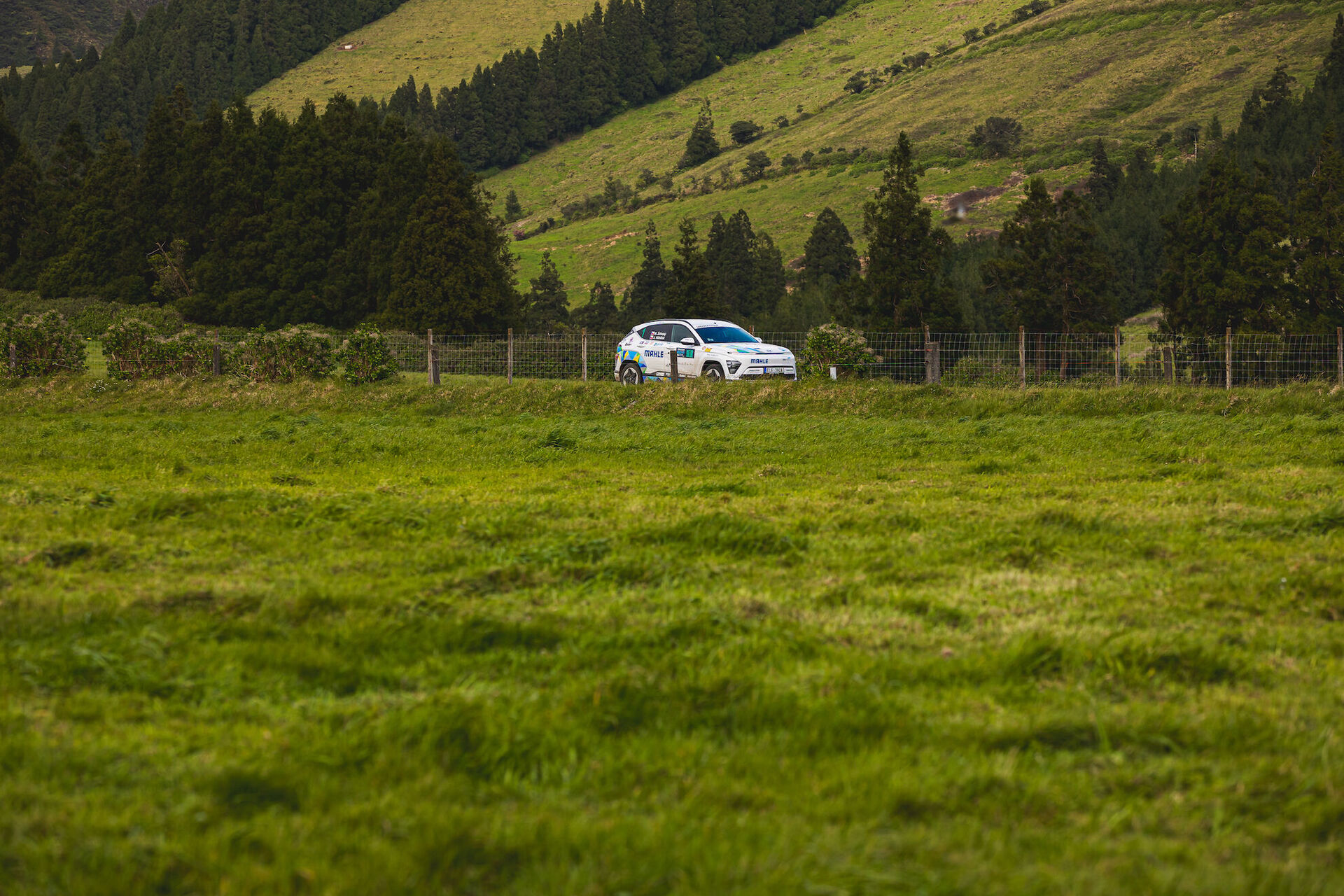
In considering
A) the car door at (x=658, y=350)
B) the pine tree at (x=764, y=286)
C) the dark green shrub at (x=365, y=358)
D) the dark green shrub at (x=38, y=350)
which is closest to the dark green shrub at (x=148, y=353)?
the dark green shrub at (x=38, y=350)

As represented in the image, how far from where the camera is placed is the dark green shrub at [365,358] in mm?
24141

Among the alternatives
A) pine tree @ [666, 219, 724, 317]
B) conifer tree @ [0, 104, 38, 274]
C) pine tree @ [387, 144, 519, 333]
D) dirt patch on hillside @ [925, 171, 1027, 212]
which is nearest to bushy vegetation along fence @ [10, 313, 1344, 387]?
pine tree @ [387, 144, 519, 333]

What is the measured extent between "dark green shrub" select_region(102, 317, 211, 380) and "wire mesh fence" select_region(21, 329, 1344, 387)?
2.51 meters

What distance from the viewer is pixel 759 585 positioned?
605 cm

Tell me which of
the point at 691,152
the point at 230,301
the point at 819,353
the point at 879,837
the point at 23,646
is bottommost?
the point at 879,837

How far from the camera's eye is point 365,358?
24.2 metres

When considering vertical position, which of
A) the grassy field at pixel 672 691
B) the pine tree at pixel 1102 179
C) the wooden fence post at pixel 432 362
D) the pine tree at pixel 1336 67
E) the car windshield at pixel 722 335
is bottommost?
the grassy field at pixel 672 691

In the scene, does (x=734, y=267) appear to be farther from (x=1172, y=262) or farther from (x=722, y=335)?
(x=722, y=335)

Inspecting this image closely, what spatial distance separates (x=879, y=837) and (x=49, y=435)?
17208 millimetres

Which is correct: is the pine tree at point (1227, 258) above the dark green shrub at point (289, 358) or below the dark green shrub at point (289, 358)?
above

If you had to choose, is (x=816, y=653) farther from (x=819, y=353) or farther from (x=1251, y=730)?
(x=819, y=353)

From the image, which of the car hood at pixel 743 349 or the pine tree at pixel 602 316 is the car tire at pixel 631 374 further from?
the pine tree at pixel 602 316

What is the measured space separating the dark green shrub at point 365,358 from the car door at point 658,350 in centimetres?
630

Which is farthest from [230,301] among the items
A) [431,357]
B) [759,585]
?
[759,585]
